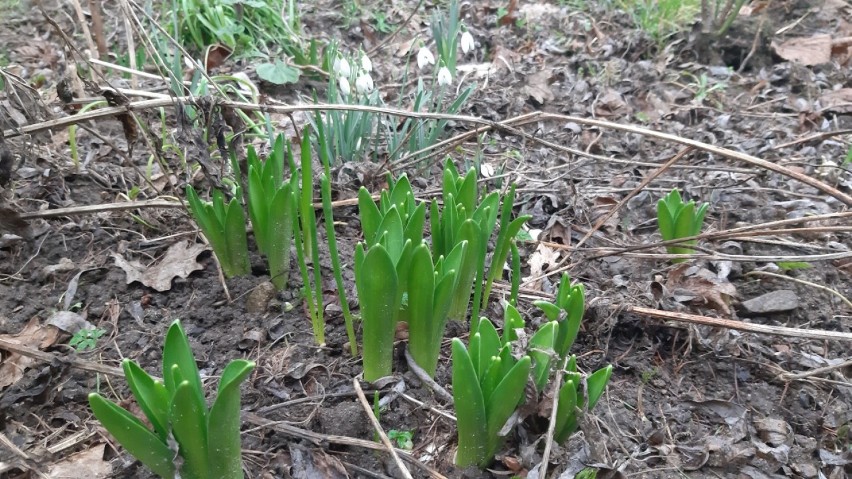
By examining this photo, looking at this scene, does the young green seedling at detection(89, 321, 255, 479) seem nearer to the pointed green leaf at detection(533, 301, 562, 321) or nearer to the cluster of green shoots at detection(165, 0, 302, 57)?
the pointed green leaf at detection(533, 301, 562, 321)

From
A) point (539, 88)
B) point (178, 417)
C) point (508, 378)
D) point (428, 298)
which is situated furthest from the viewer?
point (539, 88)

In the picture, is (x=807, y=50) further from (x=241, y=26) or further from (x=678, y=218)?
(x=241, y=26)

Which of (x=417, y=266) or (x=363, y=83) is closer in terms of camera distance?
(x=417, y=266)

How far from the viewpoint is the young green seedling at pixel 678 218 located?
2.20m

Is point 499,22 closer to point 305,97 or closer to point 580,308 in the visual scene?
point 305,97

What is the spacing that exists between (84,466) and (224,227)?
0.72m

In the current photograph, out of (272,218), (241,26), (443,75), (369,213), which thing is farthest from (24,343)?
(241,26)

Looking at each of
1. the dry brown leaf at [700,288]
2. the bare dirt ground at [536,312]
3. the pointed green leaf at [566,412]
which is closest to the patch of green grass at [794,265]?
the bare dirt ground at [536,312]

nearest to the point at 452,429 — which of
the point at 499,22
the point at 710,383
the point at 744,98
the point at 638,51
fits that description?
the point at 710,383

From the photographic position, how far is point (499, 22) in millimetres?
4734

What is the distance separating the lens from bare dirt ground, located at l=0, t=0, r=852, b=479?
1.58m

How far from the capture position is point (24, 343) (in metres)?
1.82

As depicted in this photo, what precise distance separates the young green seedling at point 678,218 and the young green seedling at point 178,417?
1.63 metres

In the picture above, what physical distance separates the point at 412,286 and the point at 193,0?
317 centimetres
